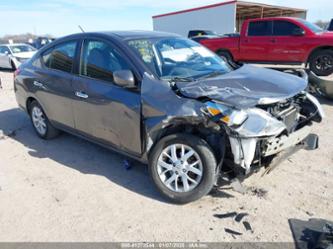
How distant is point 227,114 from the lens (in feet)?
9.19

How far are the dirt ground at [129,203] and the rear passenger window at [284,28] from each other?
6563 mm

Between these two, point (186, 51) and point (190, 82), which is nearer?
point (190, 82)

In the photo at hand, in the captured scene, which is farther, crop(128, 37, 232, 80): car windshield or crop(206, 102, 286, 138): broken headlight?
crop(128, 37, 232, 80): car windshield

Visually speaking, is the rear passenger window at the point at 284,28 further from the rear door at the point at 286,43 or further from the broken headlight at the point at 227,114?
the broken headlight at the point at 227,114

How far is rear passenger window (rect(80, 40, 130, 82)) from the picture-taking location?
360 centimetres

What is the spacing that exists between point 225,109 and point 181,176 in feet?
2.78

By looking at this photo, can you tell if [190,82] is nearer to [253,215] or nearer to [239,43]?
[253,215]

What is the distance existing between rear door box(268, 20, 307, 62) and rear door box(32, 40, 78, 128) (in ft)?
25.6

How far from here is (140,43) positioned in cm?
368

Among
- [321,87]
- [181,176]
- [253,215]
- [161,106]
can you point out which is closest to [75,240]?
[181,176]

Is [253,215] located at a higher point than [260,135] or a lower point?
lower

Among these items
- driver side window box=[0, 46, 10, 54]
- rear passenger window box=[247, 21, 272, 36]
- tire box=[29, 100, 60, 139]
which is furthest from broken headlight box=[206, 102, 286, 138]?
driver side window box=[0, 46, 10, 54]

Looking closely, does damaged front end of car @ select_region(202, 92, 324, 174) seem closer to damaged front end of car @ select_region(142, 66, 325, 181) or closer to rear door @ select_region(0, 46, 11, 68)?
damaged front end of car @ select_region(142, 66, 325, 181)

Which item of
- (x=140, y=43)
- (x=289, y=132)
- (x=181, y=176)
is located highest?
(x=140, y=43)
